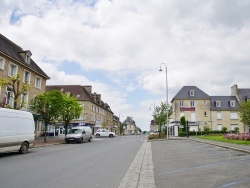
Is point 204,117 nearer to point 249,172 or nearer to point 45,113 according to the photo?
point 45,113

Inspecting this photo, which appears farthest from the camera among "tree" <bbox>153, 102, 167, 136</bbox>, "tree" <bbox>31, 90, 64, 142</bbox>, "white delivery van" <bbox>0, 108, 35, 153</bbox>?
"tree" <bbox>153, 102, 167, 136</bbox>

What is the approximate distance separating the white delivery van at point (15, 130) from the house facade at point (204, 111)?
49885mm

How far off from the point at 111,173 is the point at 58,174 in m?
1.68

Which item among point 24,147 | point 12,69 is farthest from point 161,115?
point 24,147

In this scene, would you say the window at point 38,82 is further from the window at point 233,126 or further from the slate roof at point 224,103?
the window at point 233,126

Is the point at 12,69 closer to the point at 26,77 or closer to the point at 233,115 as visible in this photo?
the point at 26,77

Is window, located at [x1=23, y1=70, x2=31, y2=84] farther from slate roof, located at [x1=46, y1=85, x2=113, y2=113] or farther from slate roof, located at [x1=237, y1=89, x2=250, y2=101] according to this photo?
slate roof, located at [x1=237, y1=89, x2=250, y2=101]

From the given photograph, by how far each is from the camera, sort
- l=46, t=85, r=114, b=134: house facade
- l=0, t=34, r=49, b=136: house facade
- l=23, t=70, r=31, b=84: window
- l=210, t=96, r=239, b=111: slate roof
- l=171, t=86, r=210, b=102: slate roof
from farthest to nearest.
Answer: l=210, t=96, r=239, b=111: slate roof < l=171, t=86, r=210, b=102: slate roof < l=46, t=85, r=114, b=134: house facade < l=23, t=70, r=31, b=84: window < l=0, t=34, r=49, b=136: house facade

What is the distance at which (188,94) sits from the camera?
64500 mm

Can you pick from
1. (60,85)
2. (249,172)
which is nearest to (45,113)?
(249,172)

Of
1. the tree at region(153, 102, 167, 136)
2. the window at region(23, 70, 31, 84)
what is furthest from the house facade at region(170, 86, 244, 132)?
the window at region(23, 70, 31, 84)

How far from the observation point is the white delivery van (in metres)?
13.5

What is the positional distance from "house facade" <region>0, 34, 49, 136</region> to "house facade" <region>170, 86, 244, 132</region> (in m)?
34.9

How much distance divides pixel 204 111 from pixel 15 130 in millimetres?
54696
